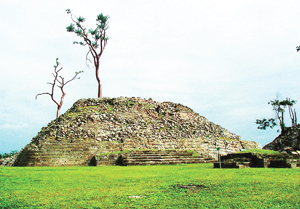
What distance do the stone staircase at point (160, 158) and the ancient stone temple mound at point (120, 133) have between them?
1.41 metres

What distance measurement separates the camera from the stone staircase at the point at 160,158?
1655cm

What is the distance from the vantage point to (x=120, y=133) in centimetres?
2031

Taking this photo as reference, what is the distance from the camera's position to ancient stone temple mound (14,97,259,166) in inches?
701

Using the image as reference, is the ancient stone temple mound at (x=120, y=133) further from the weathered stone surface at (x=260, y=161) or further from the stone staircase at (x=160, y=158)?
the weathered stone surface at (x=260, y=161)

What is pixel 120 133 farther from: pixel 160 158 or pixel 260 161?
pixel 260 161

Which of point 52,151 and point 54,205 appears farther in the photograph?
point 52,151

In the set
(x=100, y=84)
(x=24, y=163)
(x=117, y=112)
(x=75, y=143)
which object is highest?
(x=100, y=84)

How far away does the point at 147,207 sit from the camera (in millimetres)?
3605

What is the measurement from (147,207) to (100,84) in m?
26.6

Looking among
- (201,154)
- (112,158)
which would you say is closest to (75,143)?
(112,158)

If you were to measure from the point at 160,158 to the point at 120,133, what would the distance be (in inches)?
180

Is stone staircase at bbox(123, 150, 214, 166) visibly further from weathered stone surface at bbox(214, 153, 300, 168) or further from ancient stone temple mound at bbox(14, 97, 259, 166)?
weathered stone surface at bbox(214, 153, 300, 168)

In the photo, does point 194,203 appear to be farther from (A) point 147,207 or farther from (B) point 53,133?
(B) point 53,133

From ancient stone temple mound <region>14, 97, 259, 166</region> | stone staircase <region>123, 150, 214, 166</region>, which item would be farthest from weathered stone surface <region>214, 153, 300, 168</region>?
ancient stone temple mound <region>14, 97, 259, 166</region>
